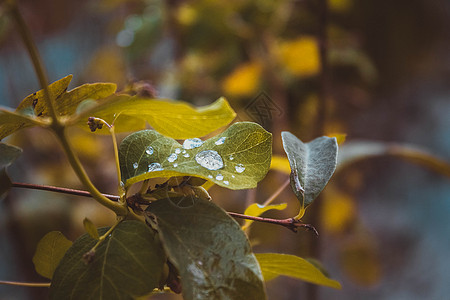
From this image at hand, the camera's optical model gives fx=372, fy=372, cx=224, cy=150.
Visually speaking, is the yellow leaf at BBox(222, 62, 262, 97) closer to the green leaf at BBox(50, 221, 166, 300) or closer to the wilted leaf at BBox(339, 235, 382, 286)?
the wilted leaf at BBox(339, 235, 382, 286)

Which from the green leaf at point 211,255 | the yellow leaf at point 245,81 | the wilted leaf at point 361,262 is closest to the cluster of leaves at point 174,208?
the green leaf at point 211,255

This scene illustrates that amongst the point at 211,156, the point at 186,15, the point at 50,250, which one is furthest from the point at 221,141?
the point at 186,15

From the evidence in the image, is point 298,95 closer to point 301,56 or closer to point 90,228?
point 301,56

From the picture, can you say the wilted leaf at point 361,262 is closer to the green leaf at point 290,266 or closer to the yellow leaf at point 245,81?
the yellow leaf at point 245,81

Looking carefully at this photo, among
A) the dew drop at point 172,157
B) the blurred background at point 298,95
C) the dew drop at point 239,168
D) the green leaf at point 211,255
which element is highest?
the dew drop at point 172,157

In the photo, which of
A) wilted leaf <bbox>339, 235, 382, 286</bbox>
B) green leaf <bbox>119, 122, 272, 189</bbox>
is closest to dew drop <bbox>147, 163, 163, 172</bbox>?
green leaf <bbox>119, 122, 272, 189</bbox>

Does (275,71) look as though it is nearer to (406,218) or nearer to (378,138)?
(378,138)

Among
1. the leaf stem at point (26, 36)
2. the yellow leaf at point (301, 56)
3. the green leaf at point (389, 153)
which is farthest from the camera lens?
the yellow leaf at point (301, 56)

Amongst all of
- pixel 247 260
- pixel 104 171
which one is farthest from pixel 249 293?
pixel 104 171

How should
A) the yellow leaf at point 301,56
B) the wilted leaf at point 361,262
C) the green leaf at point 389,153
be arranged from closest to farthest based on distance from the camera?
1. the green leaf at point 389,153
2. the yellow leaf at point 301,56
3. the wilted leaf at point 361,262
